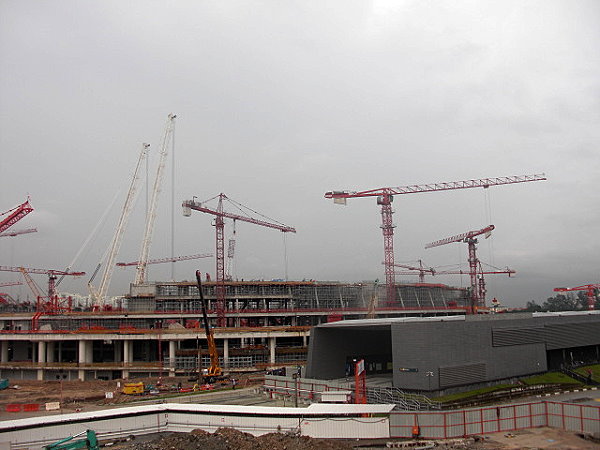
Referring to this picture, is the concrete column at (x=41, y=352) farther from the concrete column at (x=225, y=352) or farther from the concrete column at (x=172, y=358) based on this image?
the concrete column at (x=225, y=352)

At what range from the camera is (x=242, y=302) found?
10675cm

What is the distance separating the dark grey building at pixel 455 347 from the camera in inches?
1741

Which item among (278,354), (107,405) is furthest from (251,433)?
(278,354)

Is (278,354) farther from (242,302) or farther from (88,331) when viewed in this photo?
(88,331)

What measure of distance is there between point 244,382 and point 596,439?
45601 millimetres

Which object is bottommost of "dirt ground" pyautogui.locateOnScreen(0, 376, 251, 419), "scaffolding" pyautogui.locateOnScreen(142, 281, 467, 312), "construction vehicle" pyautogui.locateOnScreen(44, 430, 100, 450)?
"dirt ground" pyautogui.locateOnScreen(0, 376, 251, 419)

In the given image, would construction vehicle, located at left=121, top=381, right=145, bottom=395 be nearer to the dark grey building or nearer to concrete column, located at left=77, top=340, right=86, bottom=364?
the dark grey building

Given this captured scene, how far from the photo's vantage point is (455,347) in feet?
148

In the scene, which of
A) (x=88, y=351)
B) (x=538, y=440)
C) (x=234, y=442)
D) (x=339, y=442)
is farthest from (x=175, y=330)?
(x=538, y=440)

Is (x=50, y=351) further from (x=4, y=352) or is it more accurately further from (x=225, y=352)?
(x=225, y=352)

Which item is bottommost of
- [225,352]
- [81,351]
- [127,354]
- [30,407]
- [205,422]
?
[30,407]

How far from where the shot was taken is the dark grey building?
44.2 metres

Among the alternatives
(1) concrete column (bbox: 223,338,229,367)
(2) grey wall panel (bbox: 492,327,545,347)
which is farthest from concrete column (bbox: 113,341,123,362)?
(2) grey wall panel (bbox: 492,327,545,347)

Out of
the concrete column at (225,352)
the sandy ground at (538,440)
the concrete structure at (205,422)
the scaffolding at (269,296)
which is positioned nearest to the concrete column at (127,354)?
the scaffolding at (269,296)
